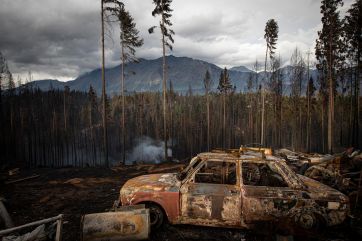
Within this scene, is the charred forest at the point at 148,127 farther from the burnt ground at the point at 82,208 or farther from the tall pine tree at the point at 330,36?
the burnt ground at the point at 82,208

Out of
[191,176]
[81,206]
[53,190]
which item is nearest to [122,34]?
[53,190]

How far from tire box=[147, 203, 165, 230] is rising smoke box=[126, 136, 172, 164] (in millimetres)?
50153

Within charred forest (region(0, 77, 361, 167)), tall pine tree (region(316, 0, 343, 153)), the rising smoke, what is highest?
tall pine tree (region(316, 0, 343, 153))

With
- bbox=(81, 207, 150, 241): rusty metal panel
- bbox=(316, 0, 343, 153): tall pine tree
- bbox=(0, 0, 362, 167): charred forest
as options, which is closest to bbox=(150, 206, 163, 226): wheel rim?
bbox=(81, 207, 150, 241): rusty metal panel

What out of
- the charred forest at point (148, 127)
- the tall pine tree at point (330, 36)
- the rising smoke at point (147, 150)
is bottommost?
the rising smoke at point (147, 150)

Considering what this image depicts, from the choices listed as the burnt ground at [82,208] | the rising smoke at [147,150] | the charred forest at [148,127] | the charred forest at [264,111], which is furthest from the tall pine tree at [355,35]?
the rising smoke at [147,150]

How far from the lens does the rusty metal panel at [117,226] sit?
15.1 ft

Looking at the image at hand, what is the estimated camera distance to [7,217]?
20.3 ft

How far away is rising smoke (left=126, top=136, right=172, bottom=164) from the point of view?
188 feet

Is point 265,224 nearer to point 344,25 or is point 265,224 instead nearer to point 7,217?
point 7,217

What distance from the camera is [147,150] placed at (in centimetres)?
6303

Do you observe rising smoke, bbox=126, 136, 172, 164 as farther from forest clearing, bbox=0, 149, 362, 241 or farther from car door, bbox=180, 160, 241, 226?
car door, bbox=180, 160, 241, 226

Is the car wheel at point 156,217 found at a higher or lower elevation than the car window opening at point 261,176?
lower

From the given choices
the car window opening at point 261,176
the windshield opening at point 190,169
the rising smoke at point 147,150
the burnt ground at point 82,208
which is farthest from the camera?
the rising smoke at point 147,150
